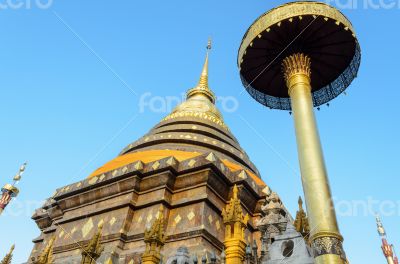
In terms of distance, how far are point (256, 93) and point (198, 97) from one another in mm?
10816

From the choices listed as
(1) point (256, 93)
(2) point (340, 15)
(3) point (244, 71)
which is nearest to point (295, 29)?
(2) point (340, 15)

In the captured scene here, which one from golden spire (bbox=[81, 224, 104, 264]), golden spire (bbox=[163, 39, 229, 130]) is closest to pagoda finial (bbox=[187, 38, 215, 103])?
golden spire (bbox=[163, 39, 229, 130])

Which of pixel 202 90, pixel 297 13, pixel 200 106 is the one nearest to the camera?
pixel 297 13

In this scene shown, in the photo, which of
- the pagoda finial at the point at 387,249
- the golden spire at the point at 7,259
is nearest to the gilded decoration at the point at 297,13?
the golden spire at the point at 7,259

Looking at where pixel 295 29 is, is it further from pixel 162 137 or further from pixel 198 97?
pixel 198 97

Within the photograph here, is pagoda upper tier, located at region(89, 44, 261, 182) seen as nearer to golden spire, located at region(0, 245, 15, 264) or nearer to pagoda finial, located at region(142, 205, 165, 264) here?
golden spire, located at region(0, 245, 15, 264)

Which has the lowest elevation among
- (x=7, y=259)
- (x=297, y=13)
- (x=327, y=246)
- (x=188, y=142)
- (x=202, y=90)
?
(x=327, y=246)

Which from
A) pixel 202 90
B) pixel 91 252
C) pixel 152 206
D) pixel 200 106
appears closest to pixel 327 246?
pixel 91 252

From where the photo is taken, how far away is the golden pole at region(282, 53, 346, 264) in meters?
7.85

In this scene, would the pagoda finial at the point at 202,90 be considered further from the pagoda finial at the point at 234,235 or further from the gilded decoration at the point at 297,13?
the pagoda finial at the point at 234,235

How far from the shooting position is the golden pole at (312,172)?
785cm

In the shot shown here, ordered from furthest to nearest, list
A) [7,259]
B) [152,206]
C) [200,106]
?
[200,106], [7,259], [152,206]

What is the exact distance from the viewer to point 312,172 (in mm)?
9320

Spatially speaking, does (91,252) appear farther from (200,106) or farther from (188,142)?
(200,106)
